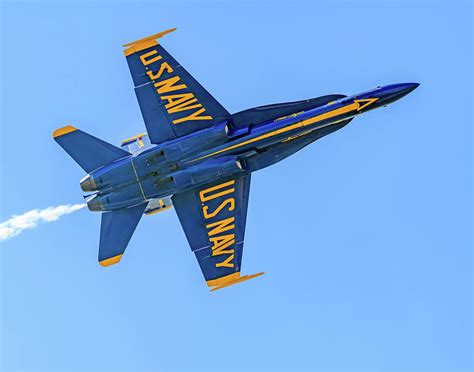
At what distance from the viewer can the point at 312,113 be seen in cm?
3519

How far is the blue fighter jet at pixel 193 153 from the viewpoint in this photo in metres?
35.3

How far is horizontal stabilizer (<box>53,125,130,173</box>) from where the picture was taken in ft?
121

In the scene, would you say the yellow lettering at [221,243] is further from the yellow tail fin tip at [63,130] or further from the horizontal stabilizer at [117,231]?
the yellow tail fin tip at [63,130]

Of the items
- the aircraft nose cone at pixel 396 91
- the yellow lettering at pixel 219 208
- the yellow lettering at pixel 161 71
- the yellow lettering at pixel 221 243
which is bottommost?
the yellow lettering at pixel 221 243

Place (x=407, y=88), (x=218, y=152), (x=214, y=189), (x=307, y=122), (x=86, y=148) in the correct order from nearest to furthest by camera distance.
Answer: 1. (x=407, y=88)
2. (x=307, y=122)
3. (x=218, y=152)
4. (x=214, y=189)
5. (x=86, y=148)

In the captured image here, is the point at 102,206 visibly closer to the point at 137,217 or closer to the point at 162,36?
the point at 137,217

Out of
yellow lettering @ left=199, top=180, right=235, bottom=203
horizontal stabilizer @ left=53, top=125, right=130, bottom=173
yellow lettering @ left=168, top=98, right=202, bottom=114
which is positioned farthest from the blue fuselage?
yellow lettering @ left=168, top=98, right=202, bottom=114

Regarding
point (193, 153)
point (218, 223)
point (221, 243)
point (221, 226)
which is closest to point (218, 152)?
point (193, 153)

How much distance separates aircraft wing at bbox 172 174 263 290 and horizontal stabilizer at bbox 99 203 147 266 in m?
2.02

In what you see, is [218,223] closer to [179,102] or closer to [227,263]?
[227,263]

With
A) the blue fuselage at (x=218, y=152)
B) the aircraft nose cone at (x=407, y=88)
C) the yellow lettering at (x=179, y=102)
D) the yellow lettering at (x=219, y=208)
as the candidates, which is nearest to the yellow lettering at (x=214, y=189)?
the yellow lettering at (x=219, y=208)

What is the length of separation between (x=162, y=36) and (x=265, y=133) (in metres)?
6.63

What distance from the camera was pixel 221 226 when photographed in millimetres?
36844

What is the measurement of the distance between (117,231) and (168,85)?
704 cm
